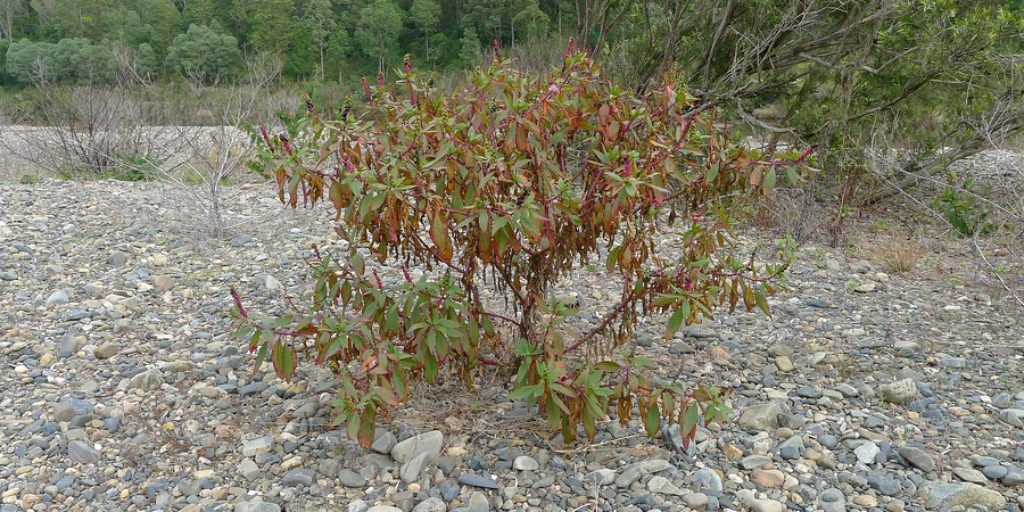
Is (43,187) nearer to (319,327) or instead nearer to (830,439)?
(319,327)

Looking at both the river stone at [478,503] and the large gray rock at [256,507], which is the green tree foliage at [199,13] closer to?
the large gray rock at [256,507]

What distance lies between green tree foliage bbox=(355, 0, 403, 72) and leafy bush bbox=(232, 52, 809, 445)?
849 inches

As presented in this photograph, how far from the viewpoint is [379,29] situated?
23.6m

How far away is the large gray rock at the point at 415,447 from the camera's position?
7.28 feet

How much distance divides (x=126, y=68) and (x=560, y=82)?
26.1 feet

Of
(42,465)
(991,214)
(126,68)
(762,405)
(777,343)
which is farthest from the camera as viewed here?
(126,68)

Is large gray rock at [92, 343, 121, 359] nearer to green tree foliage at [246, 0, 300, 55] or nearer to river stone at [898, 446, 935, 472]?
river stone at [898, 446, 935, 472]

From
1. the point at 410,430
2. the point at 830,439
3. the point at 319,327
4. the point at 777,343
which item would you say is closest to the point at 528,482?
the point at 410,430

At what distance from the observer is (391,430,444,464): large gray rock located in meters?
2.22

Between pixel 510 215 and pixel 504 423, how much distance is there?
0.79 meters

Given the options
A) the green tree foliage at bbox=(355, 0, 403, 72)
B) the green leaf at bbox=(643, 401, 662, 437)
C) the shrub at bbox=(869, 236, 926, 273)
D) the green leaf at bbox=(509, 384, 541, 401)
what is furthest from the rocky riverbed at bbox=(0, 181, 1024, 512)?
the green tree foliage at bbox=(355, 0, 403, 72)

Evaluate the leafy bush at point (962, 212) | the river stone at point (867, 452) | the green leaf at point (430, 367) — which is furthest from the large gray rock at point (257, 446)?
the leafy bush at point (962, 212)

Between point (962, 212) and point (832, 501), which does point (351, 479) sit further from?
point (962, 212)

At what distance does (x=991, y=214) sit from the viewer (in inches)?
176
